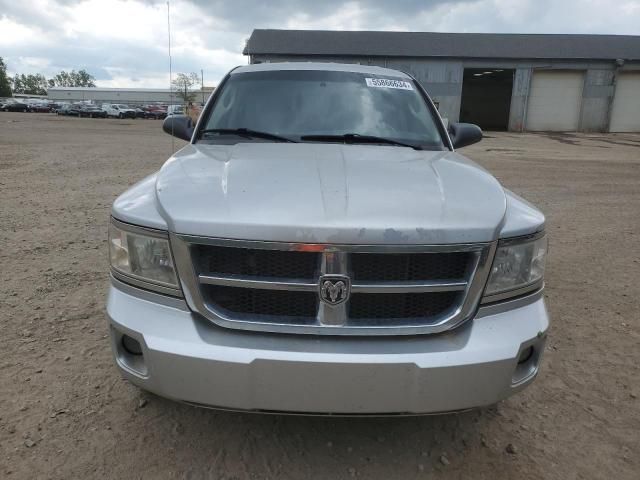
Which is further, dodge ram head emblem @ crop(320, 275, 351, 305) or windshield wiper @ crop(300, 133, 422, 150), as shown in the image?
windshield wiper @ crop(300, 133, 422, 150)

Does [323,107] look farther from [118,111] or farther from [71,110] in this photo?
[71,110]

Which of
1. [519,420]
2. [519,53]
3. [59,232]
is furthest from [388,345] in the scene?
[519,53]

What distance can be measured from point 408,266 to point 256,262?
57cm

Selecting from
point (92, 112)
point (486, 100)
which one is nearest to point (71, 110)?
point (92, 112)

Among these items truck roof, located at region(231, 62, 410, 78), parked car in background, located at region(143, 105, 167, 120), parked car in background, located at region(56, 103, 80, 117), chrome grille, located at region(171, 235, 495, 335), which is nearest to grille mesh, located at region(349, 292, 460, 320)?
chrome grille, located at region(171, 235, 495, 335)

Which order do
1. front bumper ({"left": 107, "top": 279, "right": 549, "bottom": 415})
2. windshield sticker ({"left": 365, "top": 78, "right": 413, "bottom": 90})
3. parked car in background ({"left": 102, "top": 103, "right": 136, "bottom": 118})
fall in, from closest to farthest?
front bumper ({"left": 107, "top": 279, "right": 549, "bottom": 415}), windshield sticker ({"left": 365, "top": 78, "right": 413, "bottom": 90}), parked car in background ({"left": 102, "top": 103, "right": 136, "bottom": 118})

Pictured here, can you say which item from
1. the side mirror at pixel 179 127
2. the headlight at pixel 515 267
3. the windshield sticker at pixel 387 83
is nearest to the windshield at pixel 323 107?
the windshield sticker at pixel 387 83

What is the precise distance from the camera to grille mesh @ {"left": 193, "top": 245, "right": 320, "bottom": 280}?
1827mm

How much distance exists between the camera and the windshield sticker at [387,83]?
137 inches

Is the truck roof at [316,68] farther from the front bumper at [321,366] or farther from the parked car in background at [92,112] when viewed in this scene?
the parked car in background at [92,112]

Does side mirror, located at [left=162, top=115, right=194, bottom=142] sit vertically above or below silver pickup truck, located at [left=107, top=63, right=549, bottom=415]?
above

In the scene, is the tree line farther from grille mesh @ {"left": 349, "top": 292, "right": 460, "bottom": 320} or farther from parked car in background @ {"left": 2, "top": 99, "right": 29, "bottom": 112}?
grille mesh @ {"left": 349, "top": 292, "right": 460, "bottom": 320}

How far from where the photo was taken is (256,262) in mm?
1857

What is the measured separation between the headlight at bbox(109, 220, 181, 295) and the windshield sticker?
2.10 m
